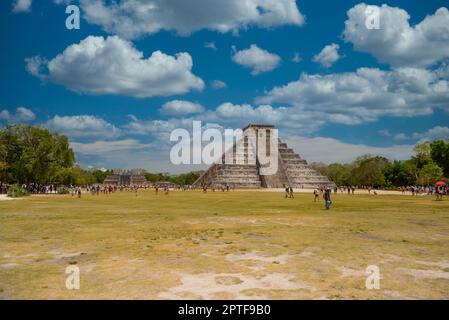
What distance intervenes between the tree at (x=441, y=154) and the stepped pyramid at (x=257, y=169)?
23006 millimetres

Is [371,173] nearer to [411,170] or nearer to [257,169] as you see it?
[411,170]

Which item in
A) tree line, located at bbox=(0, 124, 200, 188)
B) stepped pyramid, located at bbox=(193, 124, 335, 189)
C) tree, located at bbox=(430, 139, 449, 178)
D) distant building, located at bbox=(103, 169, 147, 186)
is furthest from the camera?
distant building, located at bbox=(103, 169, 147, 186)

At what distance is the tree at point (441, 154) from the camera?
7156 cm

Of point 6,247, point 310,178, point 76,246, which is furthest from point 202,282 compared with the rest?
point 310,178

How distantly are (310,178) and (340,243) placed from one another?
86.4m

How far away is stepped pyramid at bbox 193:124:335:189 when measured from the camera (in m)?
92.6

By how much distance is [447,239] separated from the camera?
1194 centimetres

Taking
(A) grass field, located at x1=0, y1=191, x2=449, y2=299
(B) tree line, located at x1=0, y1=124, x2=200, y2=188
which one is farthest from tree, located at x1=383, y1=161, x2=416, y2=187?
(A) grass field, located at x1=0, y1=191, x2=449, y2=299

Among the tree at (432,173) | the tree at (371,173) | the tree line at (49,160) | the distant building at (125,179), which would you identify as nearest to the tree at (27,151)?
the tree line at (49,160)

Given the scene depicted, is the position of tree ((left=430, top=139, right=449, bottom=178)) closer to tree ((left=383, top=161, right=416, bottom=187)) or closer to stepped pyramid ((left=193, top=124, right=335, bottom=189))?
tree ((left=383, top=161, right=416, bottom=187))

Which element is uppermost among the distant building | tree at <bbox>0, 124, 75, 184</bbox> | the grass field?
tree at <bbox>0, 124, 75, 184</bbox>

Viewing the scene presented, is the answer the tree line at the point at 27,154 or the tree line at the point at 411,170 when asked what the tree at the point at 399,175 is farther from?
the tree line at the point at 27,154

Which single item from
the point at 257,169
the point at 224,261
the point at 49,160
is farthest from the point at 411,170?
the point at 224,261
